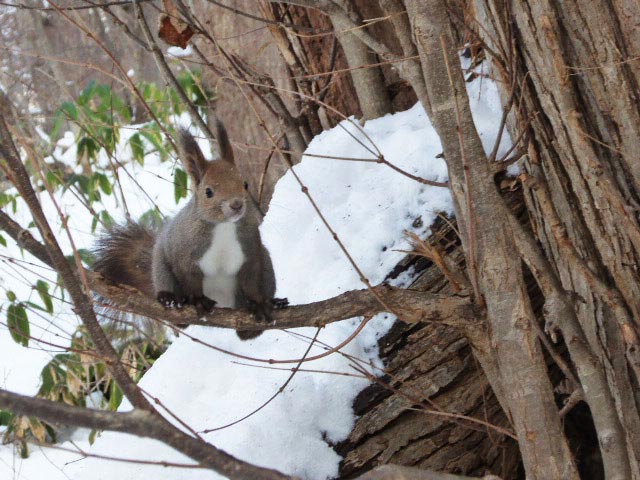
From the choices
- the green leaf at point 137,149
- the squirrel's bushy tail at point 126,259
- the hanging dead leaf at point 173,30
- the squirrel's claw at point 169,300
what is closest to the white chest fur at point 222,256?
the squirrel's claw at point 169,300

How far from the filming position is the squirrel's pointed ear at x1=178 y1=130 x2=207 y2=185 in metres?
2.13

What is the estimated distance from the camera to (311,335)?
2400 mm

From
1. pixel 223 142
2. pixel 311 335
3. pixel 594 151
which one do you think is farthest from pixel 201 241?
pixel 594 151

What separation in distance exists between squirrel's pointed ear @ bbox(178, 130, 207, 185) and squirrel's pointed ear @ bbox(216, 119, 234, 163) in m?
0.06

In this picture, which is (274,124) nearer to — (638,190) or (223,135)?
(223,135)

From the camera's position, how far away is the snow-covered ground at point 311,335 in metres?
2.21

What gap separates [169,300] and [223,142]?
436 millimetres

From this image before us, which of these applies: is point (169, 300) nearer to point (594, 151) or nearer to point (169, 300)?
point (169, 300)

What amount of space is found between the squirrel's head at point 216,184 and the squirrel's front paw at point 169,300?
0.22 meters

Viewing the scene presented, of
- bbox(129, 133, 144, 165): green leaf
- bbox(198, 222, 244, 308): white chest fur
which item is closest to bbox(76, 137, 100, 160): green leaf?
bbox(129, 133, 144, 165): green leaf

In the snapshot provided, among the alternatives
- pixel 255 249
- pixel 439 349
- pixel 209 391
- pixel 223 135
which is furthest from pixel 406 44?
pixel 209 391

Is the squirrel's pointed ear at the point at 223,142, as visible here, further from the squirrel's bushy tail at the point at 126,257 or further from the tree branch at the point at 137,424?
the tree branch at the point at 137,424

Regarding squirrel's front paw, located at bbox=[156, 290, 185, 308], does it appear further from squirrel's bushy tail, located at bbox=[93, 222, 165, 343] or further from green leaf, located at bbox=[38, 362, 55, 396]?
Result: green leaf, located at bbox=[38, 362, 55, 396]

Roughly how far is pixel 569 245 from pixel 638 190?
0.72 feet
